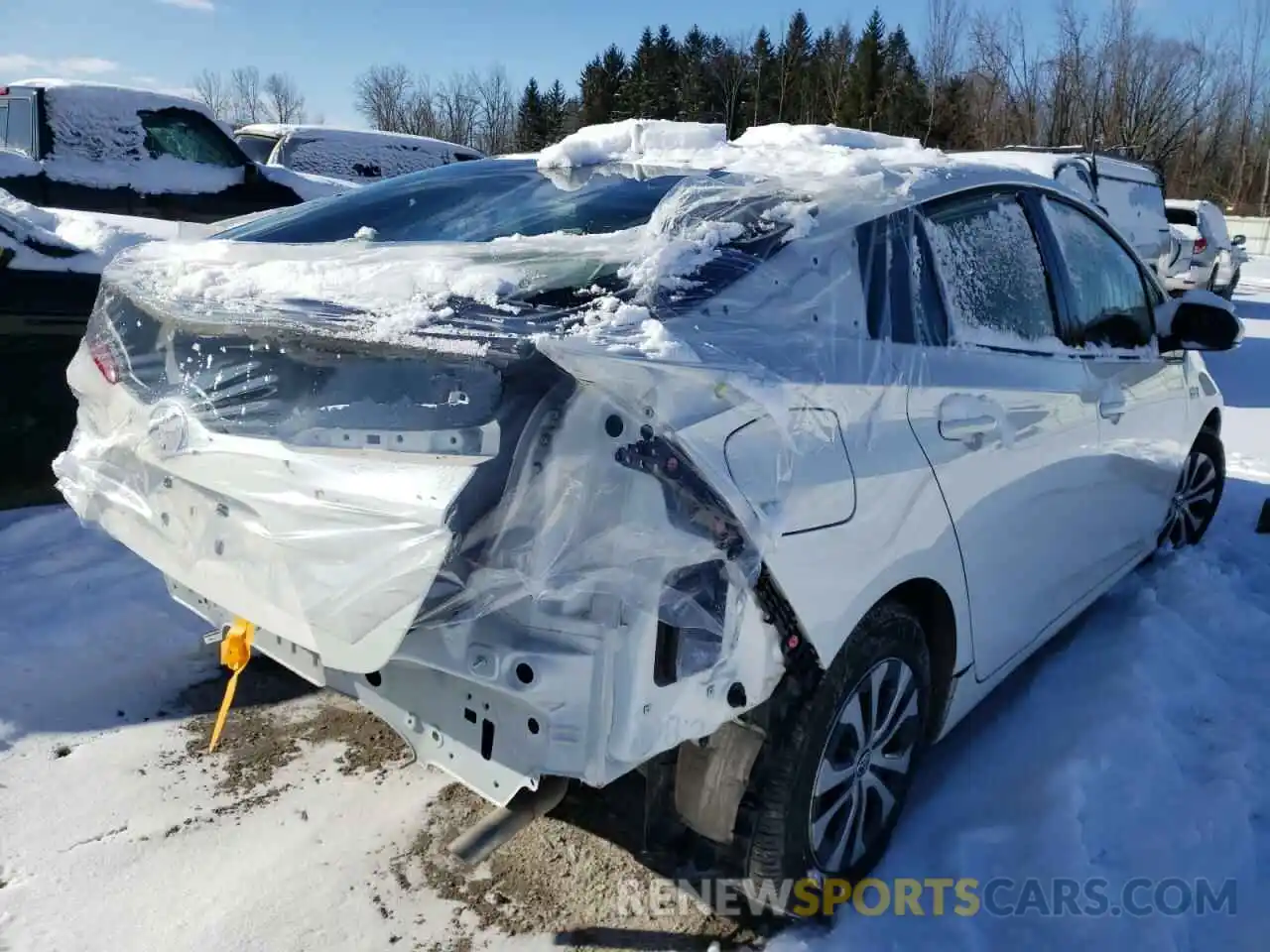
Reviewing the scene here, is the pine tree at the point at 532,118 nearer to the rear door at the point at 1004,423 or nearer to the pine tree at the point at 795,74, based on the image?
the pine tree at the point at 795,74

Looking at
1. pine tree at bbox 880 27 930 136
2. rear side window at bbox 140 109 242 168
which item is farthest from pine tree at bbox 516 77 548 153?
rear side window at bbox 140 109 242 168

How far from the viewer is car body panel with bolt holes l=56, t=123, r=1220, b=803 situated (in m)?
1.77

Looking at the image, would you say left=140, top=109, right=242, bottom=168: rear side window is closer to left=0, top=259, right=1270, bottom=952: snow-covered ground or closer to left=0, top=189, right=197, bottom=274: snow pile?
left=0, top=189, right=197, bottom=274: snow pile

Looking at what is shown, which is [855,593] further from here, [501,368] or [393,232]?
[393,232]

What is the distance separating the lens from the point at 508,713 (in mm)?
1838

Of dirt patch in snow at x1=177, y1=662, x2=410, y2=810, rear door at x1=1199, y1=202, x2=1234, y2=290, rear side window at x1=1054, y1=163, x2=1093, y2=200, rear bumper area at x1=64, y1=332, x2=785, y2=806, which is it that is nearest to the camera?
rear bumper area at x1=64, y1=332, x2=785, y2=806

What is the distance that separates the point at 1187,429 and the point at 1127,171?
29.9 feet

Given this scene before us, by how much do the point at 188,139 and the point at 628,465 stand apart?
26.8ft

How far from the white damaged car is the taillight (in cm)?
2

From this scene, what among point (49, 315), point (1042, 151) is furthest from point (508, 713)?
point (1042, 151)

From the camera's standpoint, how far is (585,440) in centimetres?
176

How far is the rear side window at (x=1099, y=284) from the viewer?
3391mm

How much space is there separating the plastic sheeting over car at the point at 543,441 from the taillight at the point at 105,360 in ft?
0.19

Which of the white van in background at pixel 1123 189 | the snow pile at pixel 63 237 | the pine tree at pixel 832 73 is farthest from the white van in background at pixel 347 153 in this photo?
the pine tree at pixel 832 73
